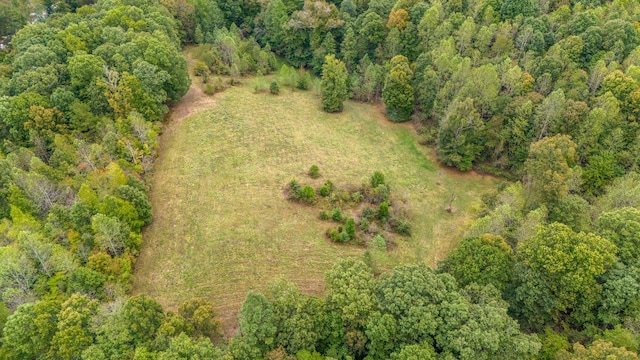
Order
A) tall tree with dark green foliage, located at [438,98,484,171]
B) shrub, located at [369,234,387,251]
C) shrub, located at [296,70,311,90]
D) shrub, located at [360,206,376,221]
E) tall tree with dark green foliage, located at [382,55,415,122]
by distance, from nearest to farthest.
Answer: shrub, located at [369,234,387,251], shrub, located at [360,206,376,221], tall tree with dark green foliage, located at [438,98,484,171], tall tree with dark green foliage, located at [382,55,415,122], shrub, located at [296,70,311,90]

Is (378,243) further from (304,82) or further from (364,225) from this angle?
(304,82)

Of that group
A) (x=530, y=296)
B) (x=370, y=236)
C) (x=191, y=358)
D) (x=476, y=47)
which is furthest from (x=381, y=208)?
(x=476, y=47)

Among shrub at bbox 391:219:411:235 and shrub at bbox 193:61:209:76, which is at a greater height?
shrub at bbox 193:61:209:76

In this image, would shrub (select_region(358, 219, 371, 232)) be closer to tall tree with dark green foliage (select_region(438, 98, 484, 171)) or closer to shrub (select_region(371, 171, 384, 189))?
shrub (select_region(371, 171, 384, 189))

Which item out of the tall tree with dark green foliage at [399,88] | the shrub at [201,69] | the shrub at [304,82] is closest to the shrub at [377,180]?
the tall tree with dark green foliage at [399,88]

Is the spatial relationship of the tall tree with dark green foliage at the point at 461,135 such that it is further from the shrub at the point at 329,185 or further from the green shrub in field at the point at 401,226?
the shrub at the point at 329,185

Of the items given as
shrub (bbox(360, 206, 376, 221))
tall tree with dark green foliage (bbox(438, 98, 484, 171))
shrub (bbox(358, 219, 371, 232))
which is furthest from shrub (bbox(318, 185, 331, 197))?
tall tree with dark green foliage (bbox(438, 98, 484, 171))
